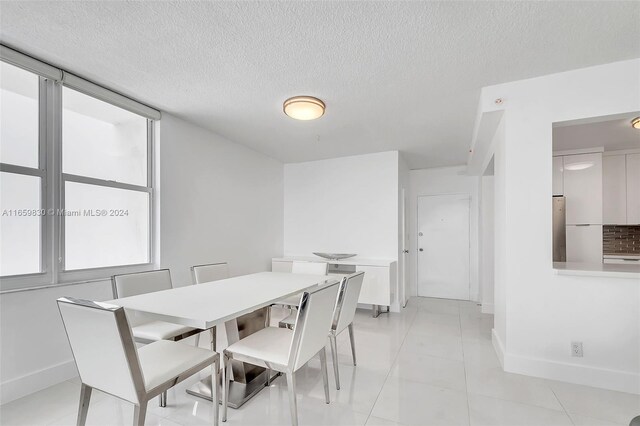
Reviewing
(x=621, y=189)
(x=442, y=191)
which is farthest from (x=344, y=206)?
(x=621, y=189)

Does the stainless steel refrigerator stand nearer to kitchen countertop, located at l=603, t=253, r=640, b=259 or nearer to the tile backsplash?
kitchen countertop, located at l=603, t=253, r=640, b=259

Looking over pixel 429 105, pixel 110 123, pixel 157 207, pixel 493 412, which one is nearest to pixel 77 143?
pixel 110 123

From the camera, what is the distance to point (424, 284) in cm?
555

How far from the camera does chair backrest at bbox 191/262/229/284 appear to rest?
2.75 metres

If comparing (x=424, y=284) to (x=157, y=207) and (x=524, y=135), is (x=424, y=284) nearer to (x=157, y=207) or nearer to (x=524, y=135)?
(x=524, y=135)

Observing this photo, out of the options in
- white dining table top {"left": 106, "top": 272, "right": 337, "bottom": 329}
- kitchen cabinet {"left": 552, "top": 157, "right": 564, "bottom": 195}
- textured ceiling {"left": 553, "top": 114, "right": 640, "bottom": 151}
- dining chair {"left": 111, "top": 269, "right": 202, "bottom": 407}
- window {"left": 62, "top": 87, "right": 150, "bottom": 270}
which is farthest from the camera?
kitchen cabinet {"left": 552, "top": 157, "right": 564, "bottom": 195}

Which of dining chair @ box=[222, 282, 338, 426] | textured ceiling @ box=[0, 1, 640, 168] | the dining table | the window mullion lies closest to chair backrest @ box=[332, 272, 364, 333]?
the dining table

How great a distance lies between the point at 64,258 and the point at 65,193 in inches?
21.1

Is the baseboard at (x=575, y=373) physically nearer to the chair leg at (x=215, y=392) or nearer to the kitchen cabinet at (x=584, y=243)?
the chair leg at (x=215, y=392)

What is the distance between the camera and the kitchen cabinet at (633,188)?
414 centimetres

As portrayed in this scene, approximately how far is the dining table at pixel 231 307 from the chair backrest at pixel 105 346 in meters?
0.27

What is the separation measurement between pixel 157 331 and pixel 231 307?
89 cm

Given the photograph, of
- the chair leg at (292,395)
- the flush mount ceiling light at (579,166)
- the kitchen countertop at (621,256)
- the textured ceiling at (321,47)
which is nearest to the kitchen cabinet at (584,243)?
the kitchen countertop at (621,256)

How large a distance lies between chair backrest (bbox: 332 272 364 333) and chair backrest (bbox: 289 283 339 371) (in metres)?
0.33
